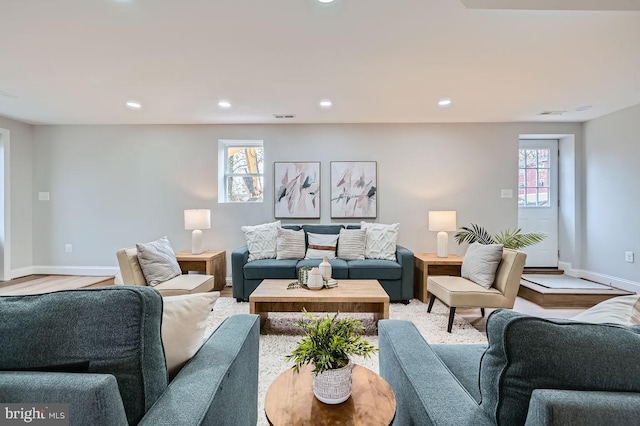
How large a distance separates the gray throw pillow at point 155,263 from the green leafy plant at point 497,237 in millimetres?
3746

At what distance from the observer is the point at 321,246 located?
3867mm

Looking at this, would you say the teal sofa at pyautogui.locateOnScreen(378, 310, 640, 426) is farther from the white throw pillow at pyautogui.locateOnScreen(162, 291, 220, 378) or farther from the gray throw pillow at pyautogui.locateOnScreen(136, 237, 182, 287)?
the gray throw pillow at pyautogui.locateOnScreen(136, 237, 182, 287)

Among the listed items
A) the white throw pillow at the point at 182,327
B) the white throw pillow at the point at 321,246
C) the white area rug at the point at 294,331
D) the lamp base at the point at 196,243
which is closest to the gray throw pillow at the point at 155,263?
the white area rug at the point at 294,331

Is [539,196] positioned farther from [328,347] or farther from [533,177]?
[328,347]

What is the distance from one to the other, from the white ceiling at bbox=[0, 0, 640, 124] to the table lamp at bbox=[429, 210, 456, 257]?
1.35 meters

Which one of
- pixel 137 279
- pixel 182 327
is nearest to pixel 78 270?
pixel 137 279

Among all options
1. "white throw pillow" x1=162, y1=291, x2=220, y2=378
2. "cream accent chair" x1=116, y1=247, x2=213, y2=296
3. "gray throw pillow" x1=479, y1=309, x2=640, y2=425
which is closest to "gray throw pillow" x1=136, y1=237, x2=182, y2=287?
"cream accent chair" x1=116, y1=247, x2=213, y2=296

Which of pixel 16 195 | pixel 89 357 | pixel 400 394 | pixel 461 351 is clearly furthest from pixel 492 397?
pixel 16 195

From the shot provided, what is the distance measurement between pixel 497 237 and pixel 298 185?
2.91 meters

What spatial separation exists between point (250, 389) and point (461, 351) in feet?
3.33

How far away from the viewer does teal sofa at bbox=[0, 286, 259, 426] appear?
601 millimetres

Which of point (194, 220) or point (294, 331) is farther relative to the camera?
point (194, 220)

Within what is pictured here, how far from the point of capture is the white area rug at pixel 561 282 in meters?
3.80

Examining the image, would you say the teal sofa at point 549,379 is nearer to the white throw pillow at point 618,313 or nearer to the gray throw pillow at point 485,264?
the white throw pillow at point 618,313
